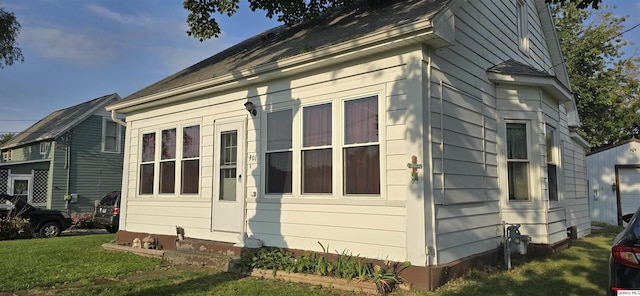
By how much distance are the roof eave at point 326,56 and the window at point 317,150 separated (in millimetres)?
762

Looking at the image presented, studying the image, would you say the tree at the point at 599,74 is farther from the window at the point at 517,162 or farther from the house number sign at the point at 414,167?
the house number sign at the point at 414,167

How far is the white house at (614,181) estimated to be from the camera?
15633 millimetres

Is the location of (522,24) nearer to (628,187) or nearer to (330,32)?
(330,32)

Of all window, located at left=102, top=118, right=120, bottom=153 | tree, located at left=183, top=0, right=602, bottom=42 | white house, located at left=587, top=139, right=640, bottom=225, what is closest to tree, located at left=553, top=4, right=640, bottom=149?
white house, located at left=587, top=139, right=640, bottom=225

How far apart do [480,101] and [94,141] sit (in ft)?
65.2

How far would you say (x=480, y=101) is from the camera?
25.2 feet

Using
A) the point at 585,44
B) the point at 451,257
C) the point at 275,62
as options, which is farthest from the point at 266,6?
the point at 585,44

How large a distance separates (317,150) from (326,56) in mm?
1534

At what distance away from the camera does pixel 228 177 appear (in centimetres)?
875

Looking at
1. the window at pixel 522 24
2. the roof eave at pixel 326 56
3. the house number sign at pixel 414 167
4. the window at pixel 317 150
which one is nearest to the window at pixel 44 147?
the roof eave at pixel 326 56

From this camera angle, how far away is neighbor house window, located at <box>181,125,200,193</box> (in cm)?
942

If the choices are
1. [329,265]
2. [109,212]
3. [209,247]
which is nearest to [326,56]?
[329,265]

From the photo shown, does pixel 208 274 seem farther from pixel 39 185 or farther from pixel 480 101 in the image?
pixel 39 185

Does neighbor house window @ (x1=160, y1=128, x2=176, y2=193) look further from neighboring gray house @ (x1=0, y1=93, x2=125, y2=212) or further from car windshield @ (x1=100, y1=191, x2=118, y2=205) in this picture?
neighboring gray house @ (x1=0, y1=93, x2=125, y2=212)
